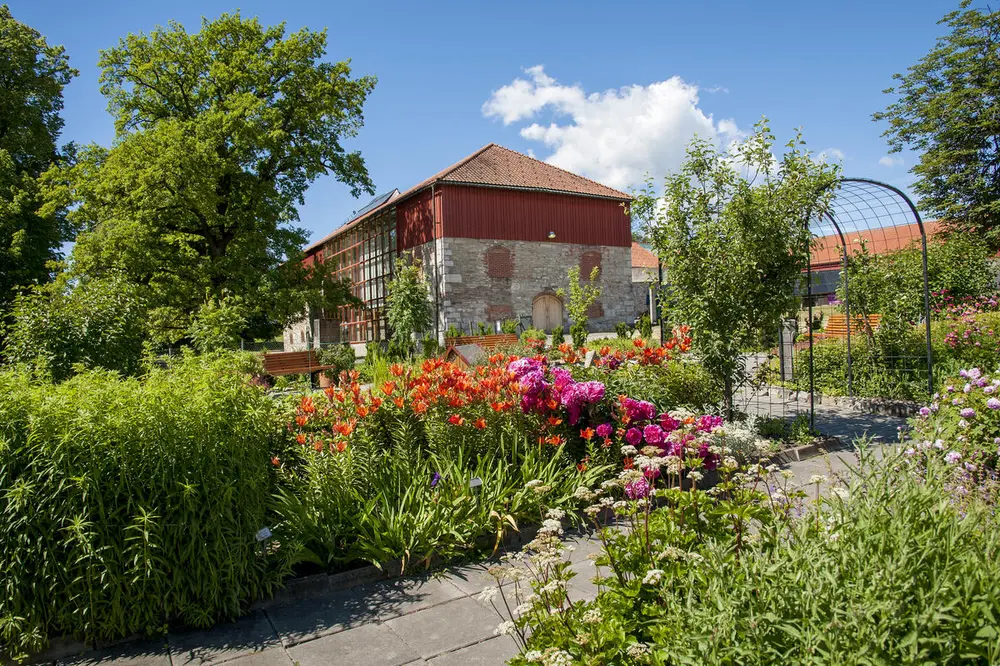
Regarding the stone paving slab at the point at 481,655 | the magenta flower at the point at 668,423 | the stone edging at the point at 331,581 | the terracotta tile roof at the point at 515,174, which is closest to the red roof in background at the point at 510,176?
the terracotta tile roof at the point at 515,174

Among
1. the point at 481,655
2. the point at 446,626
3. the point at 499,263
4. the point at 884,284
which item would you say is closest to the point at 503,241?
the point at 499,263

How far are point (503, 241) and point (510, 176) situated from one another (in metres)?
2.99

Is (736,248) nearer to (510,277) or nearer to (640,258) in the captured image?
(510,277)

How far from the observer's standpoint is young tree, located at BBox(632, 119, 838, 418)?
21.6 ft

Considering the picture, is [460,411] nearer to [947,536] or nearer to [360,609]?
[360,609]

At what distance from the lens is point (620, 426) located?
15.5 feet

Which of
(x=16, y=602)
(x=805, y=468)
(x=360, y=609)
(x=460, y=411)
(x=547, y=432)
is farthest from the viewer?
(x=805, y=468)

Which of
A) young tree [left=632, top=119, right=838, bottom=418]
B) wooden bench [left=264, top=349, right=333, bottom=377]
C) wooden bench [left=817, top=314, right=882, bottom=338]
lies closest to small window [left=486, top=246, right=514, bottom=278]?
wooden bench [left=264, top=349, right=333, bottom=377]

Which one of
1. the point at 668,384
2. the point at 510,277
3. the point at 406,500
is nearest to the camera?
the point at 406,500

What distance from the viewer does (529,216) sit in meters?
25.4

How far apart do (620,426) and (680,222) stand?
3280 mm

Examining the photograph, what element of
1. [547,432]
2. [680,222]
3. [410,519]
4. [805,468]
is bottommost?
→ [805,468]

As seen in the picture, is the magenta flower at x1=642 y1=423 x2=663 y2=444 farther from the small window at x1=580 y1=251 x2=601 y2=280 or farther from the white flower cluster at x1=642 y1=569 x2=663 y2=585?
the small window at x1=580 y1=251 x2=601 y2=280

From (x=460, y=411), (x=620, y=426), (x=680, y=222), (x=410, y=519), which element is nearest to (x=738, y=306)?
(x=680, y=222)
